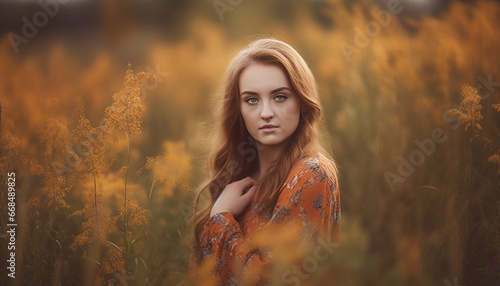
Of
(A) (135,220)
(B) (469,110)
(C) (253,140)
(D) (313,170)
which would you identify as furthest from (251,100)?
(B) (469,110)

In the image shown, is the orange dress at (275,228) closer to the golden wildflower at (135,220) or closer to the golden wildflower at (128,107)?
the golden wildflower at (135,220)

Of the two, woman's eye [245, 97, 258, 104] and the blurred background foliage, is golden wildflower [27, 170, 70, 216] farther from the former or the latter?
woman's eye [245, 97, 258, 104]

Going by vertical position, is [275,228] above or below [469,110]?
below

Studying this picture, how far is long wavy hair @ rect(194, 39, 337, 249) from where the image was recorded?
6.77 ft

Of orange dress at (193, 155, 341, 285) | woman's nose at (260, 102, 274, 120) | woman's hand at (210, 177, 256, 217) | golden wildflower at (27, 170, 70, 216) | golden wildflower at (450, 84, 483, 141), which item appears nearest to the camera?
orange dress at (193, 155, 341, 285)

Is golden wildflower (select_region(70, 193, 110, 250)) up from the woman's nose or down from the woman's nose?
down

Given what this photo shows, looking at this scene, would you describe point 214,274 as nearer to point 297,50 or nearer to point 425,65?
point 297,50

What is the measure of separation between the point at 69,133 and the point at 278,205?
0.96 m

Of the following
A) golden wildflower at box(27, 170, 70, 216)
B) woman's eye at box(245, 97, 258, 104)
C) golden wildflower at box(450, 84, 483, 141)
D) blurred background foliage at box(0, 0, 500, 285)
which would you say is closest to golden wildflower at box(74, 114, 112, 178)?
blurred background foliage at box(0, 0, 500, 285)

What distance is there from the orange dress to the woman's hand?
5 centimetres

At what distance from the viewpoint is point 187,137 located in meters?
2.26

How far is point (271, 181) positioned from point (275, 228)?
0.21 m

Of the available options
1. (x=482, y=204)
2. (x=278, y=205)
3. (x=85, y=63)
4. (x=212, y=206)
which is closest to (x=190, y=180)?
(x=212, y=206)

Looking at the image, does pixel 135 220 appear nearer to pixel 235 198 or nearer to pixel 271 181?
pixel 235 198
